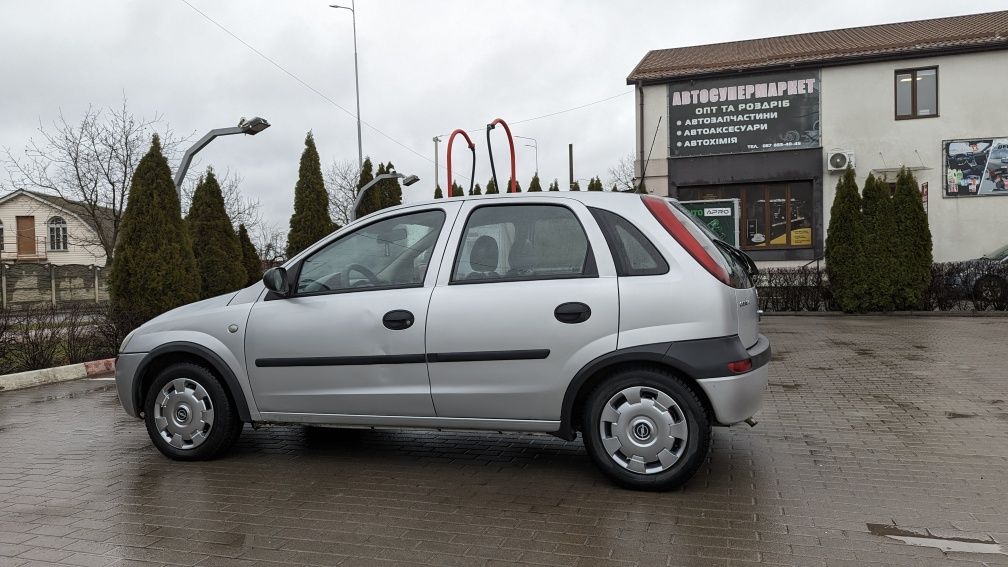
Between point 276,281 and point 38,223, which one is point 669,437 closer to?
point 276,281

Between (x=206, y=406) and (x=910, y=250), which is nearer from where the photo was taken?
(x=206, y=406)

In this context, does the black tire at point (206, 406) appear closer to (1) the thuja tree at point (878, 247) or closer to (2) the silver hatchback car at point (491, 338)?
(2) the silver hatchback car at point (491, 338)

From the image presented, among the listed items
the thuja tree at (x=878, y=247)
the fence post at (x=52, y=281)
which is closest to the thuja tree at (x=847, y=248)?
the thuja tree at (x=878, y=247)

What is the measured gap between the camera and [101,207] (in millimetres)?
28125

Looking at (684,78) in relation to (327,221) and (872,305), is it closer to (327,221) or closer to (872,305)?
(872,305)

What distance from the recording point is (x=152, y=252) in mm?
12242

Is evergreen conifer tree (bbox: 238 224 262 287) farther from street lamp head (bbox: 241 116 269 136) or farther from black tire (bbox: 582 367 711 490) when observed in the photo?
black tire (bbox: 582 367 711 490)

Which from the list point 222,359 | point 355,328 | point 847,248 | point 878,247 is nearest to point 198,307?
point 222,359

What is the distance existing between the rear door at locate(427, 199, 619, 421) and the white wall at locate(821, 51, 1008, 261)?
22.2 m

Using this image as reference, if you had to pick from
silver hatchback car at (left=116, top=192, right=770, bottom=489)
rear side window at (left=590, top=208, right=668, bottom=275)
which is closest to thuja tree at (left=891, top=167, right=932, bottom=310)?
silver hatchback car at (left=116, top=192, right=770, bottom=489)

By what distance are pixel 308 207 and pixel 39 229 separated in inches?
1293

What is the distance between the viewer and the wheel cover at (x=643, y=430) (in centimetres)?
422

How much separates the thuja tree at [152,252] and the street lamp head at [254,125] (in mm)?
4028

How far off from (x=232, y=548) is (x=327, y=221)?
2183 cm
